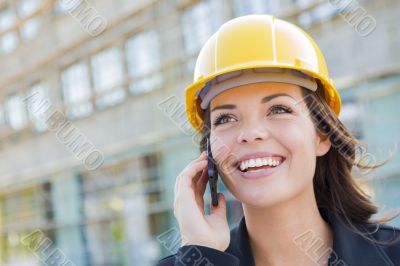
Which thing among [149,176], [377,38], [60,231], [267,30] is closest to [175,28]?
[149,176]

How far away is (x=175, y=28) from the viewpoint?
476 inches

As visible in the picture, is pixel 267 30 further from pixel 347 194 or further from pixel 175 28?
pixel 175 28

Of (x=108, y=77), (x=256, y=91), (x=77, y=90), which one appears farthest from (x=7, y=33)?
(x=256, y=91)

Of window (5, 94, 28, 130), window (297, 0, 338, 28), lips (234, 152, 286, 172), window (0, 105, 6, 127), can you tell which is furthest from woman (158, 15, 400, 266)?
window (0, 105, 6, 127)

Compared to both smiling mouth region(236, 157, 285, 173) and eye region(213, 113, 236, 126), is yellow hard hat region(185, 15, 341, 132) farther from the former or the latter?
smiling mouth region(236, 157, 285, 173)

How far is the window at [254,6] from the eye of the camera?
10.2 metres

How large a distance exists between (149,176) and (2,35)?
7729 mm

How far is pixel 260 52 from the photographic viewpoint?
2.71 metres

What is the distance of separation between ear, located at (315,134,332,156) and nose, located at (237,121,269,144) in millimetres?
352

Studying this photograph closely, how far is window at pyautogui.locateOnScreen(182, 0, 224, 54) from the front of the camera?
11.2m

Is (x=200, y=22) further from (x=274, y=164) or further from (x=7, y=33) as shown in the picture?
(x=274, y=164)

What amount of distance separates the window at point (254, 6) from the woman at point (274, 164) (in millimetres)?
7467

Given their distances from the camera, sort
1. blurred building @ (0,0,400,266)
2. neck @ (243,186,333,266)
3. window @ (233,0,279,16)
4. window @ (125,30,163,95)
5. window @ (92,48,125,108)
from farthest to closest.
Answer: window @ (92,48,125,108)
window @ (125,30,163,95)
window @ (233,0,279,16)
blurred building @ (0,0,400,266)
neck @ (243,186,333,266)

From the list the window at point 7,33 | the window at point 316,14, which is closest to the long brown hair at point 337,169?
the window at point 316,14
